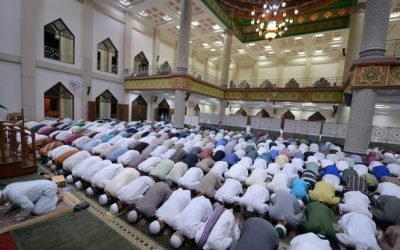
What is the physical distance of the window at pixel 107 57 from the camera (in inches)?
442

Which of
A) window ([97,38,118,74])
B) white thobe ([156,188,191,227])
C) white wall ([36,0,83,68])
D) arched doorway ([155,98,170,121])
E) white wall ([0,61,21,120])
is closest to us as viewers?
white thobe ([156,188,191,227])

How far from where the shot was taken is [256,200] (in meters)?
2.77

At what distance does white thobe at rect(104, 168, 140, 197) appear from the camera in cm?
292

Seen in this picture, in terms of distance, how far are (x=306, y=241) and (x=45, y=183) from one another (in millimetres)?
3124

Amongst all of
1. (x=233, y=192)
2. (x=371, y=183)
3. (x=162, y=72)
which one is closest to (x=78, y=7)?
(x=162, y=72)

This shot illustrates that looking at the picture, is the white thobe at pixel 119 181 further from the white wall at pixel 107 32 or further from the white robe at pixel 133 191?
the white wall at pixel 107 32

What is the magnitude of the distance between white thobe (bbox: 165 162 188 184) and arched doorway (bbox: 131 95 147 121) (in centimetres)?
1052

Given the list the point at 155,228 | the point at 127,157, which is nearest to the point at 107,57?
the point at 127,157

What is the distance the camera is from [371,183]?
3.83 meters

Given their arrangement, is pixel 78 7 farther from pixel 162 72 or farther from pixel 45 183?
pixel 45 183

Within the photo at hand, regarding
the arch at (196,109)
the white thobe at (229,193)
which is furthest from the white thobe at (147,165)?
the arch at (196,109)

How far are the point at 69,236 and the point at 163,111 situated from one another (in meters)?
13.9

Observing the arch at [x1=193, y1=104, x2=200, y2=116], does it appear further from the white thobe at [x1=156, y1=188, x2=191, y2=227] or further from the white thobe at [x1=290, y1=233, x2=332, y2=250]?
the white thobe at [x1=290, y1=233, x2=332, y2=250]

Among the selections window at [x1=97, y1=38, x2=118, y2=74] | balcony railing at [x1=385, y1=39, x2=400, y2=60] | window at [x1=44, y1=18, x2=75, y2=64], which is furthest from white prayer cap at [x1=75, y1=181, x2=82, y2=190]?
window at [x1=97, y1=38, x2=118, y2=74]
